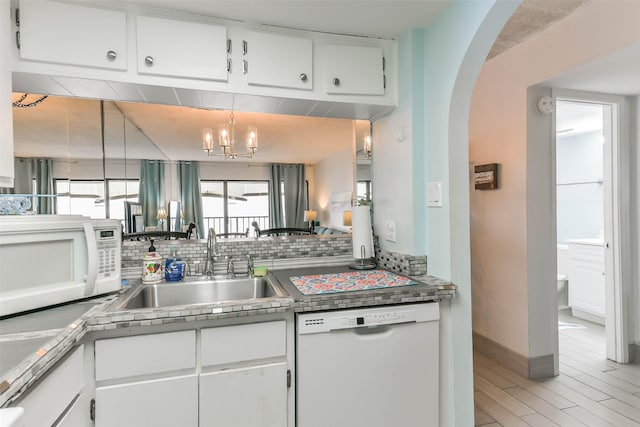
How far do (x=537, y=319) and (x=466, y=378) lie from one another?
1.17 m

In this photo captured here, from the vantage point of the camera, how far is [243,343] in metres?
1.38

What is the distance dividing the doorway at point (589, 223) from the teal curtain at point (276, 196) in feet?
7.34

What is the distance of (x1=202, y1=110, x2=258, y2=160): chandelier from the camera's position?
105 inches

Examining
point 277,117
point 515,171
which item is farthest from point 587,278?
point 277,117

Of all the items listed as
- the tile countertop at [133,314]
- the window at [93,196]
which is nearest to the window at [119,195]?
the window at [93,196]

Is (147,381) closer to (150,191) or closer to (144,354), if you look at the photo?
(144,354)

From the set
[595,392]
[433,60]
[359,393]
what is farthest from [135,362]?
[595,392]

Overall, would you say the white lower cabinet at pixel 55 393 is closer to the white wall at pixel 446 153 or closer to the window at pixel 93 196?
the window at pixel 93 196

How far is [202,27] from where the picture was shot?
5.22ft

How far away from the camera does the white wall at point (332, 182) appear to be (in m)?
Result: 2.47

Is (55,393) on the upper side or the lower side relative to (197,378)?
upper

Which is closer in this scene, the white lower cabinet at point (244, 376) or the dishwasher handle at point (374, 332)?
the white lower cabinet at point (244, 376)

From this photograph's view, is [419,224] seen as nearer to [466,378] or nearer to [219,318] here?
[466,378]

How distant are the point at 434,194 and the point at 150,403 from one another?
158 cm
